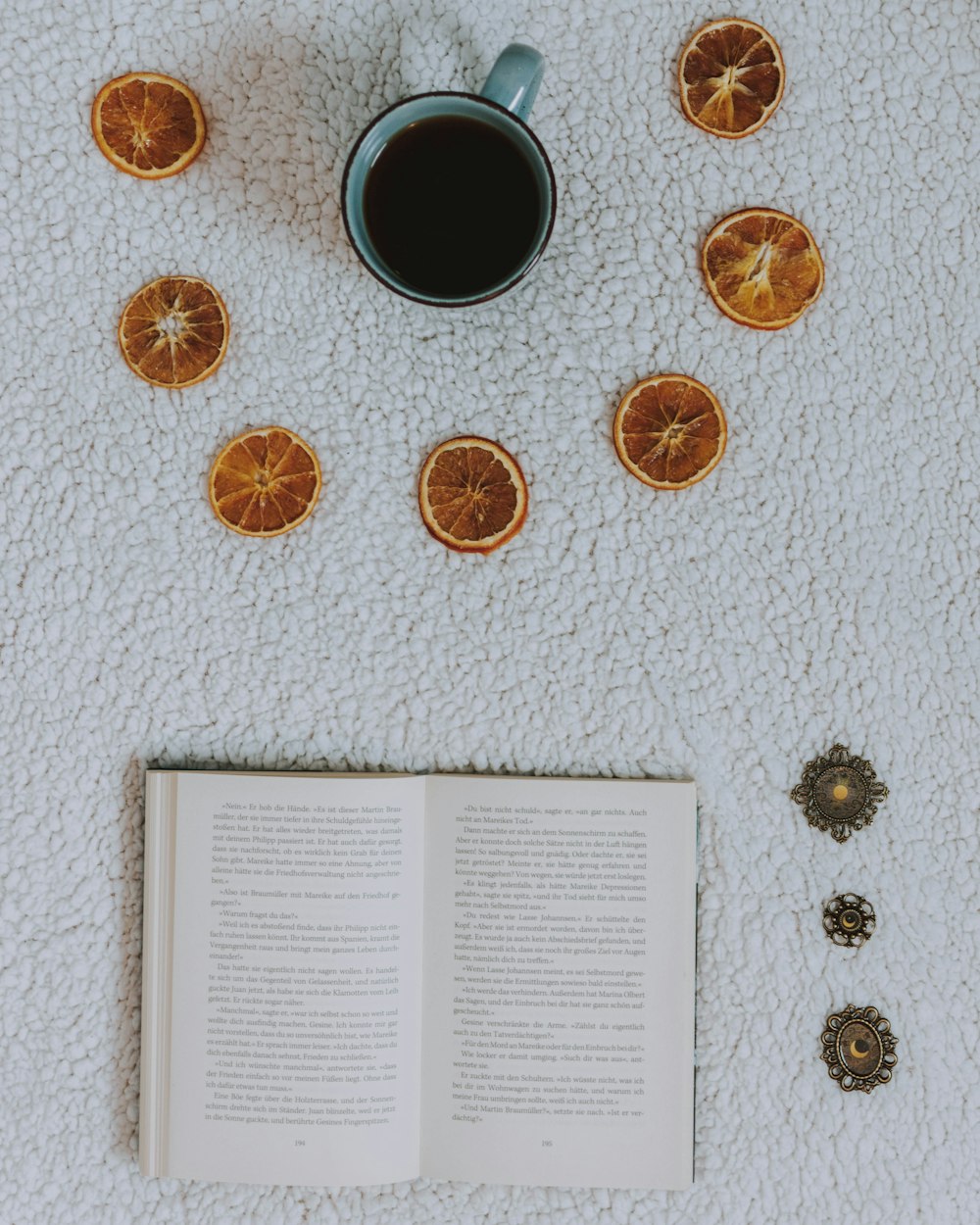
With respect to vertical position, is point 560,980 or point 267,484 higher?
point 267,484

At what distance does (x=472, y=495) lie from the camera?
65 centimetres

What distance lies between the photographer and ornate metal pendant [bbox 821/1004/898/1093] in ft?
2.11

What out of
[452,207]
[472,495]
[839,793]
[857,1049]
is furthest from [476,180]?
[857,1049]

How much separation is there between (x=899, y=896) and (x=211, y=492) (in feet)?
1.80

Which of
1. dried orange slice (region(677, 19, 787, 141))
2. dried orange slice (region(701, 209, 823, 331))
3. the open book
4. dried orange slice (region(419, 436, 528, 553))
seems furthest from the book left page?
dried orange slice (region(677, 19, 787, 141))

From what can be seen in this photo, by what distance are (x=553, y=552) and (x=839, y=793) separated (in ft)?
0.84

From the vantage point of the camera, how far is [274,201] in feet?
2.18

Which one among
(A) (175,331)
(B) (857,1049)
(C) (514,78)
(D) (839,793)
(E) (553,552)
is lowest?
(B) (857,1049)

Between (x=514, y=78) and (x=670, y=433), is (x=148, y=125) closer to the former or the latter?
(x=514, y=78)

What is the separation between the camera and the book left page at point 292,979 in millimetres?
634

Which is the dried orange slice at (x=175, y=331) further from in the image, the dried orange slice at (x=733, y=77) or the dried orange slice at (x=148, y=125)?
the dried orange slice at (x=733, y=77)

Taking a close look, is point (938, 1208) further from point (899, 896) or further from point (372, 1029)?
point (372, 1029)

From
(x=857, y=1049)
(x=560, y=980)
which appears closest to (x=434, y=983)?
(x=560, y=980)

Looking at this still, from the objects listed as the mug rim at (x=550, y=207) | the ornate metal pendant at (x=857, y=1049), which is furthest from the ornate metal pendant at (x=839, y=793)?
the mug rim at (x=550, y=207)
